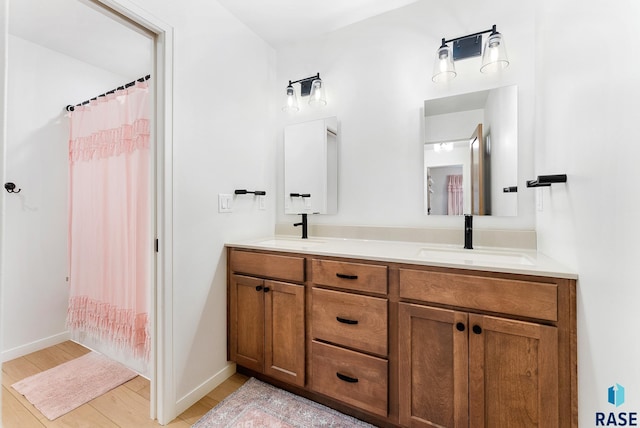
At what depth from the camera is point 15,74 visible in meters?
2.03

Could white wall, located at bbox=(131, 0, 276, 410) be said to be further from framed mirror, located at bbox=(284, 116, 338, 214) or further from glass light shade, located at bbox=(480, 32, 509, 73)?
glass light shade, located at bbox=(480, 32, 509, 73)

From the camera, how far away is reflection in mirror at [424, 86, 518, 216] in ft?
5.16

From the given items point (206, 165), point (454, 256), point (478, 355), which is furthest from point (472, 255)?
point (206, 165)

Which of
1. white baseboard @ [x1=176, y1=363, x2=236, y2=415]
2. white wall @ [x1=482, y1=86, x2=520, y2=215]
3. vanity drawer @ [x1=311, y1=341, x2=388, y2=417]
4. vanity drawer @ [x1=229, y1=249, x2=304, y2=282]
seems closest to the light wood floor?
white baseboard @ [x1=176, y1=363, x2=236, y2=415]

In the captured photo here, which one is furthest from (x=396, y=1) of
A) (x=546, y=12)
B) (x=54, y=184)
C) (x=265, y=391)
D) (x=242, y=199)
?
(x=54, y=184)

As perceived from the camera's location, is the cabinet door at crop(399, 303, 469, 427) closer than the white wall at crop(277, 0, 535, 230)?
Yes

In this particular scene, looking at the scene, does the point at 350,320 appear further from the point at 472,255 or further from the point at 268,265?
the point at 472,255

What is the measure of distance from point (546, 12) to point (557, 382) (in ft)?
5.68

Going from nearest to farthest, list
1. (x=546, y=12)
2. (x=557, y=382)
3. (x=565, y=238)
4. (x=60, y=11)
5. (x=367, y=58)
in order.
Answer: (x=557, y=382) → (x=565, y=238) → (x=546, y=12) → (x=60, y=11) → (x=367, y=58)

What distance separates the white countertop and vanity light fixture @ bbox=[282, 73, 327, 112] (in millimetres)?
1123

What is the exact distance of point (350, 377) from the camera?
138 centimetres

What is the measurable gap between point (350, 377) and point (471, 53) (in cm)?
200

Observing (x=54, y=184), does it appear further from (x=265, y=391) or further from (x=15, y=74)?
(x=265, y=391)

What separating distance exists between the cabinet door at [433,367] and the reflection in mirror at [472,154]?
77 centimetres
